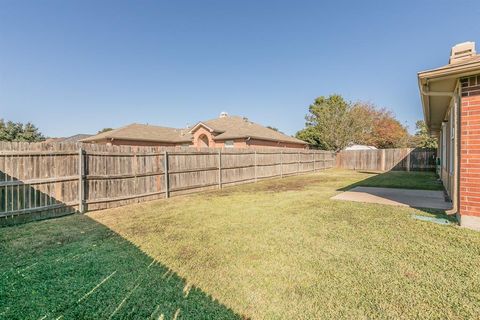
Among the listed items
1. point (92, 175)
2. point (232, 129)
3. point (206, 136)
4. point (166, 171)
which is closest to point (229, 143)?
point (232, 129)

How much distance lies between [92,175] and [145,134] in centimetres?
1834

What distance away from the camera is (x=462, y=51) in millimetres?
5672

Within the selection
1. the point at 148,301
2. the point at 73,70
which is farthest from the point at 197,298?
the point at 73,70

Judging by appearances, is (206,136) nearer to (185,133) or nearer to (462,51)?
(185,133)

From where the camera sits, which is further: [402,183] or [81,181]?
[402,183]

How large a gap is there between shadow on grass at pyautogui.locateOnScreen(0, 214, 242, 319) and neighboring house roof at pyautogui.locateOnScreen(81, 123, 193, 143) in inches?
755

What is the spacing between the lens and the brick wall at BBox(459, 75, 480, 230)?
467cm

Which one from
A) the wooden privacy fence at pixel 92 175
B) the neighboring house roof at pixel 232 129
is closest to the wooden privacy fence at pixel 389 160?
the neighboring house roof at pixel 232 129

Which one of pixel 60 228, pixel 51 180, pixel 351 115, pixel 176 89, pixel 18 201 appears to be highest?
pixel 176 89

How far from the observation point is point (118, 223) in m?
5.74

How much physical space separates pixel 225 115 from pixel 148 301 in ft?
88.6

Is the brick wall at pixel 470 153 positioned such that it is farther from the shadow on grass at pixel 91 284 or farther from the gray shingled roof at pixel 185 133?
the gray shingled roof at pixel 185 133

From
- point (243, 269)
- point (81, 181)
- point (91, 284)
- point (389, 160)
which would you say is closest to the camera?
point (91, 284)

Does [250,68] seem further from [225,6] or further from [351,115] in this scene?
[351,115]
